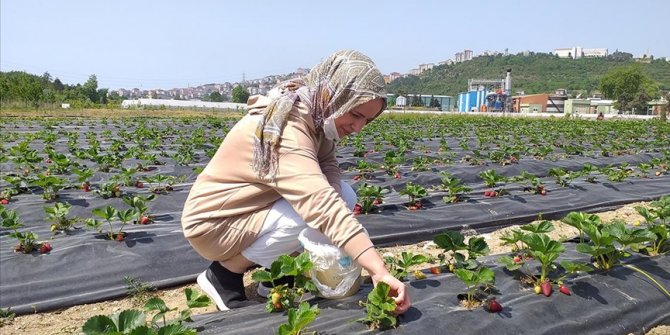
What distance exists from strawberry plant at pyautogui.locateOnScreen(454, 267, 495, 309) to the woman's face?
774 mm

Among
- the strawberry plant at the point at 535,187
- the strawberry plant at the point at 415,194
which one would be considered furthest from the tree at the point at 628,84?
the strawberry plant at the point at 415,194

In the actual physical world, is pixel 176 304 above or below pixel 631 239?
below

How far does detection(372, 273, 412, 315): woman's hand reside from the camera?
1899 millimetres

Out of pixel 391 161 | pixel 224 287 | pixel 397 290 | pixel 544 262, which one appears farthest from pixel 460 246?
pixel 391 161

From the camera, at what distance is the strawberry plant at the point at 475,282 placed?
7.06ft

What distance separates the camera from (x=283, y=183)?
7.01 feet

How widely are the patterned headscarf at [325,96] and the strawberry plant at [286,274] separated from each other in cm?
36

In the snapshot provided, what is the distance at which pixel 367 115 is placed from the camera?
2.25m

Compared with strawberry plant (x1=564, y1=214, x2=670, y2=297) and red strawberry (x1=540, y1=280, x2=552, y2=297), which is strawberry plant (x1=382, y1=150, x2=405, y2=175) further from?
red strawberry (x1=540, y1=280, x2=552, y2=297)

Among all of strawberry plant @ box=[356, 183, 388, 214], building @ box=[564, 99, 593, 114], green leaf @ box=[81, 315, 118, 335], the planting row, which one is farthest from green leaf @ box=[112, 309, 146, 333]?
building @ box=[564, 99, 593, 114]

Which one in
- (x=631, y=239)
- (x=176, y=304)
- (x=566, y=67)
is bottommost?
(x=176, y=304)

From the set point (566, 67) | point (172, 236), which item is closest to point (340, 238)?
point (172, 236)

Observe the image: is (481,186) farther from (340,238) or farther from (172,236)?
(340,238)

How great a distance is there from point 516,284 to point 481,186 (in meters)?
4.12
